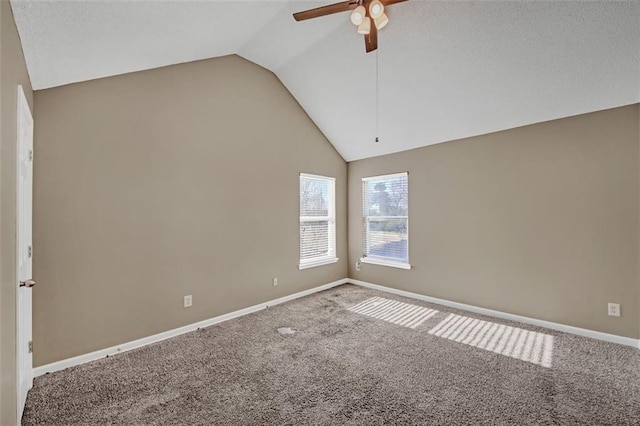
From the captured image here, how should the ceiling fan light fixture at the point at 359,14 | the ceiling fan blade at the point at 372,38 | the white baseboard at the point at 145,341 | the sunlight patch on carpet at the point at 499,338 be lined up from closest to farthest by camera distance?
the ceiling fan light fixture at the point at 359,14
the ceiling fan blade at the point at 372,38
the white baseboard at the point at 145,341
the sunlight patch on carpet at the point at 499,338

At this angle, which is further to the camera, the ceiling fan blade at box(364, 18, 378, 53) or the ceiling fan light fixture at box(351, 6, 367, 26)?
the ceiling fan blade at box(364, 18, 378, 53)

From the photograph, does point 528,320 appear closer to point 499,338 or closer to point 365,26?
point 499,338

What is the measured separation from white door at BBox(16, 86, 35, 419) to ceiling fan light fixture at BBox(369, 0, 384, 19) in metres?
2.20

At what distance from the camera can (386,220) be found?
4.70 meters

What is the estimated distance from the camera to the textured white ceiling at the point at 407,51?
1.89 m

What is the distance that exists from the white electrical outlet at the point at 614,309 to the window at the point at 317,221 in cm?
335

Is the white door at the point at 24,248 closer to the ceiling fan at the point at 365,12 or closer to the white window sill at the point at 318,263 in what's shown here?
the ceiling fan at the point at 365,12

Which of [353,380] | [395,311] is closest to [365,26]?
[353,380]

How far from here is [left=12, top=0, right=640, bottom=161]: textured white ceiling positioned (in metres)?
1.89

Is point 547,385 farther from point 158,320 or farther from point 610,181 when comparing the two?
point 158,320

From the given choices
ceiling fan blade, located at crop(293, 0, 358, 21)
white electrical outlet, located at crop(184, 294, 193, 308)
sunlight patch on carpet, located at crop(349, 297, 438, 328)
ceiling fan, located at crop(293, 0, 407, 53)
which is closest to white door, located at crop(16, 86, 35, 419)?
white electrical outlet, located at crop(184, 294, 193, 308)

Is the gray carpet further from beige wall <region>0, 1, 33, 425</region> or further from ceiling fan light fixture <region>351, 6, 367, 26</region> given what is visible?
ceiling fan light fixture <region>351, 6, 367, 26</region>

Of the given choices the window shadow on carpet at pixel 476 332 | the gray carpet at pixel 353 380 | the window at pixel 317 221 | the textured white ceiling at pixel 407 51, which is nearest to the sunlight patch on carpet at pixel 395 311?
the window shadow on carpet at pixel 476 332

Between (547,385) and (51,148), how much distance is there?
14.2 ft
